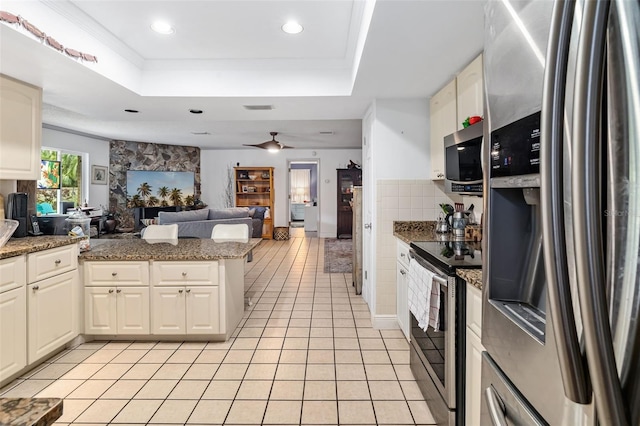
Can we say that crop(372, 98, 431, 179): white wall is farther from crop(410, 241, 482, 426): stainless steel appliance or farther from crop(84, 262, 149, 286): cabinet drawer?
crop(84, 262, 149, 286): cabinet drawer

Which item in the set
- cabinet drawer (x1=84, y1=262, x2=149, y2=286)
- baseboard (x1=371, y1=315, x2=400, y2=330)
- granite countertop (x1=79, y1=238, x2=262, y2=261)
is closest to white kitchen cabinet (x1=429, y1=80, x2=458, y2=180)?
baseboard (x1=371, y1=315, x2=400, y2=330)

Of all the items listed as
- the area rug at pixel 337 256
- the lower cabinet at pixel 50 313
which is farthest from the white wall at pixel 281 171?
the lower cabinet at pixel 50 313

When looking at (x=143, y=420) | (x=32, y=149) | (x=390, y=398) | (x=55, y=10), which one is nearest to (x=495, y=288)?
(x=390, y=398)

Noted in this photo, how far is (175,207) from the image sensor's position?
343 inches

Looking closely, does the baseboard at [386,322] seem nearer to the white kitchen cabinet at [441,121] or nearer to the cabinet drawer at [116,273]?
the white kitchen cabinet at [441,121]

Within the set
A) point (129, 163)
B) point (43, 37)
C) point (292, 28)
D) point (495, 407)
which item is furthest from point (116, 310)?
point (129, 163)

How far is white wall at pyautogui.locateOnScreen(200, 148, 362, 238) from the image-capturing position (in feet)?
30.6

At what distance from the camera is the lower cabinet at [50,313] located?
2312mm

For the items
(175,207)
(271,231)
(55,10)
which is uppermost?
(55,10)

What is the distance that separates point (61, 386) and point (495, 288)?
2.69 meters

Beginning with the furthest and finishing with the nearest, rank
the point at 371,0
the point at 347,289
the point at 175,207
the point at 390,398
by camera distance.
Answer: the point at 175,207, the point at 347,289, the point at 390,398, the point at 371,0

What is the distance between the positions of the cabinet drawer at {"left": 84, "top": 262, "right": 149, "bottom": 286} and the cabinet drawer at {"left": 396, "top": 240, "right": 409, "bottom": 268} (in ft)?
6.91

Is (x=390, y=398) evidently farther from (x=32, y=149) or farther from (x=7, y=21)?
(x=32, y=149)

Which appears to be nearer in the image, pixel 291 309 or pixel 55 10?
pixel 55 10
